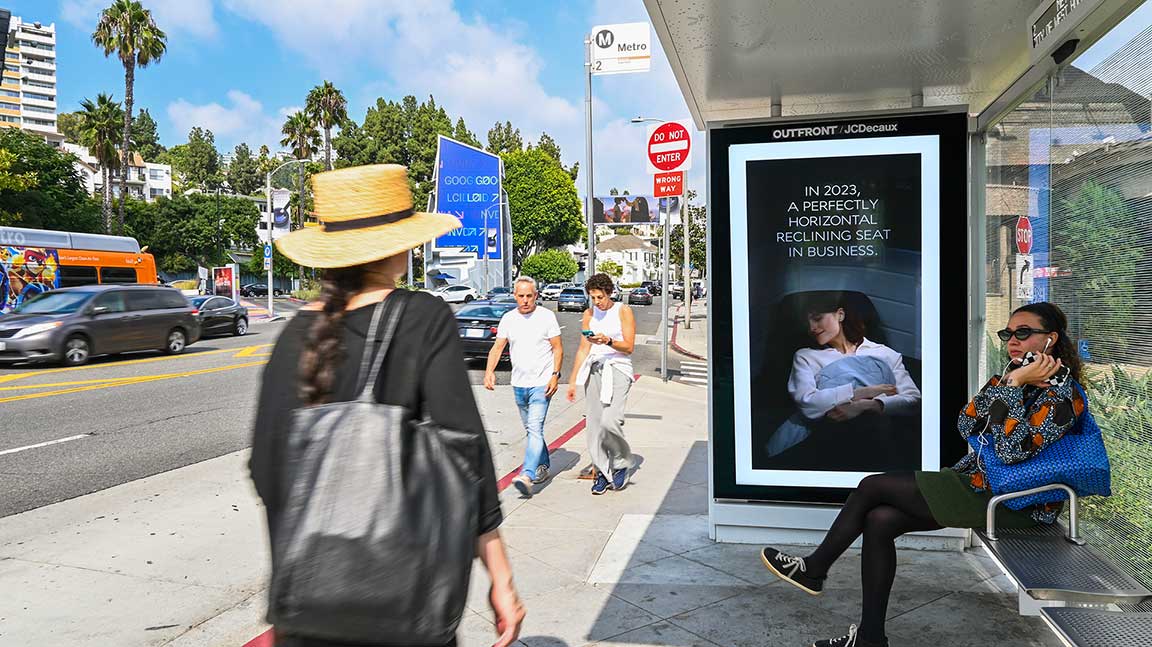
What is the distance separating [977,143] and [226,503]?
19.7ft

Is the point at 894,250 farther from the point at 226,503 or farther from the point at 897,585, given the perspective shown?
the point at 226,503

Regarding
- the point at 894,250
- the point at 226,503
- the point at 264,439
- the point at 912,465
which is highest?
the point at 894,250

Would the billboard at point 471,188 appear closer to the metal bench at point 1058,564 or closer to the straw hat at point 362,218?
the metal bench at point 1058,564

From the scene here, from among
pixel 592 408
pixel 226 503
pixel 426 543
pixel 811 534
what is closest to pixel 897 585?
pixel 811 534

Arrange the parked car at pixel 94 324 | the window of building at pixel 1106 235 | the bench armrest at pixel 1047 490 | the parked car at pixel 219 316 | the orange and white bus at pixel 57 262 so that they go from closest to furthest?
the window of building at pixel 1106 235, the bench armrest at pixel 1047 490, the parked car at pixel 94 324, the orange and white bus at pixel 57 262, the parked car at pixel 219 316

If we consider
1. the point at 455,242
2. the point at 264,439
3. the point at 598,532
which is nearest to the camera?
the point at 264,439

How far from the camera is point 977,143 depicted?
16.2 feet

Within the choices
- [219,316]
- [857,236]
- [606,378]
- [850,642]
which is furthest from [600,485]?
[219,316]

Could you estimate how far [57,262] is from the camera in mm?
23344

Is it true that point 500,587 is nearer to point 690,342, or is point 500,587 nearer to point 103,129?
point 690,342

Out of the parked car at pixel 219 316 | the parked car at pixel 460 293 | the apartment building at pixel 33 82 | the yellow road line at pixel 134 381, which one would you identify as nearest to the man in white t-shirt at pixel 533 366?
the yellow road line at pixel 134 381

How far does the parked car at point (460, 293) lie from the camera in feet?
Result: 150

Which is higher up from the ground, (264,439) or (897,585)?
Answer: (264,439)

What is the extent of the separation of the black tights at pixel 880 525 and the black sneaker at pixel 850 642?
20 millimetres
